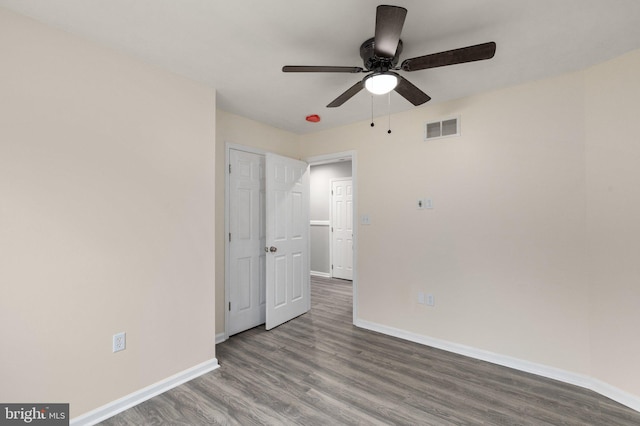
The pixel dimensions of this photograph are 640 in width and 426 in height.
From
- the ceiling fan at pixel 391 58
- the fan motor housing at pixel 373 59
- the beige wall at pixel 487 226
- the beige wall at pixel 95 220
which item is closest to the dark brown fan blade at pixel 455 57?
the ceiling fan at pixel 391 58

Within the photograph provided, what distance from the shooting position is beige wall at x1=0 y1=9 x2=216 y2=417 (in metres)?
1.60

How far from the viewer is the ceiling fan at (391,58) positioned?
133 cm

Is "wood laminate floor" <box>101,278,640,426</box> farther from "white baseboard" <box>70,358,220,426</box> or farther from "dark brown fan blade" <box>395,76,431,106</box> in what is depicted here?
"dark brown fan blade" <box>395,76,431,106</box>

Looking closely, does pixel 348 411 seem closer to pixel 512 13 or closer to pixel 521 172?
pixel 521 172

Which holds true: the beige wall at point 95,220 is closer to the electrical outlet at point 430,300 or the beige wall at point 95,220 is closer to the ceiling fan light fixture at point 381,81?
the ceiling fan light fixture at point 381,81

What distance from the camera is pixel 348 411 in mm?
1954

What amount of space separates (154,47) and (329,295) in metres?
4.00

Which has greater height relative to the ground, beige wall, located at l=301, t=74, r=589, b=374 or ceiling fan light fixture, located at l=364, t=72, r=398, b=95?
ceiling fan light fixture, located at l=364, t=72, r=398, b=95

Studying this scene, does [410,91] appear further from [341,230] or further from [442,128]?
[341,230]

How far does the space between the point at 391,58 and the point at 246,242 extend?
2448mm

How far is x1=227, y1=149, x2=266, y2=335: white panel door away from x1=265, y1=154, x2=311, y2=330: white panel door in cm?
18

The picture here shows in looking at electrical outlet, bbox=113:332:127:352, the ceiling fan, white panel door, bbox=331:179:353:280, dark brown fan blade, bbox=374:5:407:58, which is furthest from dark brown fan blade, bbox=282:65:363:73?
white panel door, bbox=331:179:353:280

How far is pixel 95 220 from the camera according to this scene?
188 centimetres

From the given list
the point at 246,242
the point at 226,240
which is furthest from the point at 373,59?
the point at 246,242
